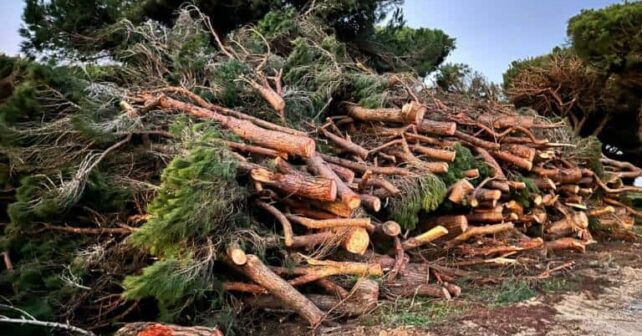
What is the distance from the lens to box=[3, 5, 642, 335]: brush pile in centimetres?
349

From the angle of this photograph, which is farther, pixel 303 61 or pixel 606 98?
pixel 606 98

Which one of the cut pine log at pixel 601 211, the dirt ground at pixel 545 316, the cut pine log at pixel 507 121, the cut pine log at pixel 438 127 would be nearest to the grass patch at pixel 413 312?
the dirt ground at pixel 545 316

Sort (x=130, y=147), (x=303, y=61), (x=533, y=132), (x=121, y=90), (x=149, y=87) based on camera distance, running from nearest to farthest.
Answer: (x=130, y=147) < (x=121, y=90) < (x=149, y=87) < (x=303, y=61) < (x=533, y=132)

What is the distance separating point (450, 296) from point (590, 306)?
113 centimetres

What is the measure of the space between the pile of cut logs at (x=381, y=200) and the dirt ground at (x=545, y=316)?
0.96 ft

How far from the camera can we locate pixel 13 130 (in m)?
3.84

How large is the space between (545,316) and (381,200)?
5.29 ft

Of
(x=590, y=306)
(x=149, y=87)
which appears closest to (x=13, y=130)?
(x=149, y=87)

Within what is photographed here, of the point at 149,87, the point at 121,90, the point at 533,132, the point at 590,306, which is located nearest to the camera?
the point at 590,306

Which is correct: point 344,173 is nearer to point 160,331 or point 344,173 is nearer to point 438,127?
point 438,127

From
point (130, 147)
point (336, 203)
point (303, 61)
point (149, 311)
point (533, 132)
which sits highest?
point (303, 61)

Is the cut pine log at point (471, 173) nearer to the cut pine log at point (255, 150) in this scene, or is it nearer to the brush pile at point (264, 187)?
the brush pile at point (264, 187)

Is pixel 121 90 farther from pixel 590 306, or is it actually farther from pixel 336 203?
pixel 590 306

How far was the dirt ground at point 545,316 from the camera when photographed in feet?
10.9
